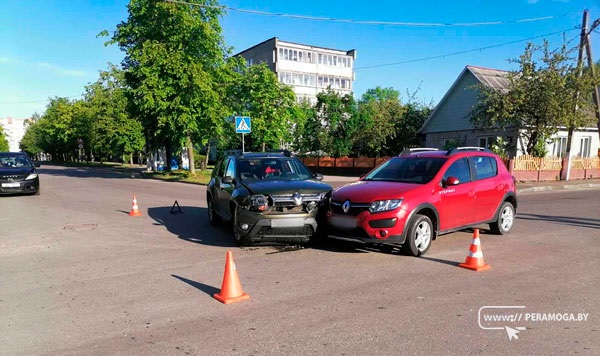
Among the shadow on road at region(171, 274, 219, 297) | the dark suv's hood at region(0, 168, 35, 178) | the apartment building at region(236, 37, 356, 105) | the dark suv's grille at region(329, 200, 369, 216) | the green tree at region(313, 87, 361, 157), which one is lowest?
the shadow on road at region(171, 274, 219, 297)

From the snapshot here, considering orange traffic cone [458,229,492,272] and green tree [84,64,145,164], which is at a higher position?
green tree [84,64,145,164]

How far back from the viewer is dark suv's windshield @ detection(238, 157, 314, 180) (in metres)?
7.93

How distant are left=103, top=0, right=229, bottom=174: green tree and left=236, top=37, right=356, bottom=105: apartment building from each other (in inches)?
1381

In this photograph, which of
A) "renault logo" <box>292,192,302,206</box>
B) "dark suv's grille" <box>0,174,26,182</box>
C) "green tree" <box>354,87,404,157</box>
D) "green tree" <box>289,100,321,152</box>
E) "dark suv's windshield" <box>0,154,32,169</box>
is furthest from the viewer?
"green tree" <box>289,100,321,152</box>

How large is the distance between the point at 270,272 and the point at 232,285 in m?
1.10

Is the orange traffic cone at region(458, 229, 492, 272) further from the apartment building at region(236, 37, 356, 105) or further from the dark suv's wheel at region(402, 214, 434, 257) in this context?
the apartment building at region(236, 37, 356, 105)

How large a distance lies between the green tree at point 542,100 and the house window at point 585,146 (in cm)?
865

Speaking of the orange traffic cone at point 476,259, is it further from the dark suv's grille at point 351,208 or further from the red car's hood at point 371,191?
the dark suv's grille at point 351,208

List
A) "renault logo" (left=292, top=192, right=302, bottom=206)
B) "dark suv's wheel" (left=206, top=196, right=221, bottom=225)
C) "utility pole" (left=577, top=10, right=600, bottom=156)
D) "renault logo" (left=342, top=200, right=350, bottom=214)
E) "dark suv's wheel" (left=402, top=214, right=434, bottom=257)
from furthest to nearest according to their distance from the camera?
"utility pole" (left=577, top=10, right=600, bottom=156) < "dark suv's wheel" (left=206, top=196, right=221, bottom=225) < "renault logo" (left=292, top=192, right=302, bottom=206) < "renault logo" (left=342, top=200, right=350, bottom=214) < "dark suv's wheel" (left=402, top=214, right=434, bottom=257)

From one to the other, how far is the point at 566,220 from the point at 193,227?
929cm

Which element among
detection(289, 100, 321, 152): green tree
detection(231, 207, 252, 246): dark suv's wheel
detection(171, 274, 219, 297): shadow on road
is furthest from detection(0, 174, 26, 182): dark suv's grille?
detection(289, 100, 321, 152): green tree

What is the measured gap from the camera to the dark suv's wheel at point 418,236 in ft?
20.6

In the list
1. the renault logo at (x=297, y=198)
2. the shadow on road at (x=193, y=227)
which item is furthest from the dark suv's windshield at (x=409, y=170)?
the shadow on road at (x=193, y=227)

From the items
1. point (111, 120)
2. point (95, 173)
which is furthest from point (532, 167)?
point (111, 120)
